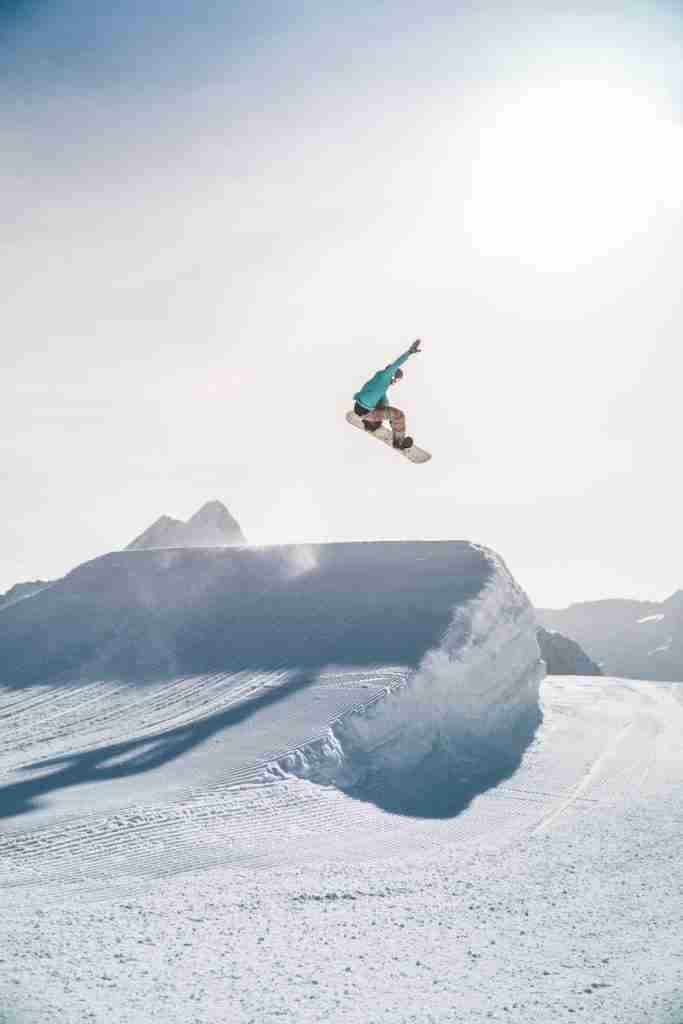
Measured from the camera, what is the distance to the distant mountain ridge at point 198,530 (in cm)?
7694

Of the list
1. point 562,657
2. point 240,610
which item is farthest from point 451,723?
point 562,657

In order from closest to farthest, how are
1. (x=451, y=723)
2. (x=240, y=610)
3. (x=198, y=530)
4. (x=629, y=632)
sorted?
(x=451, y=723) → (x=240, y=610) → (x=198, y=530) → (x=629, y=632)

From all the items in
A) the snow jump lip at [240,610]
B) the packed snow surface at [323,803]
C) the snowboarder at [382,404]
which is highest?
the snowboarder at [382,404]

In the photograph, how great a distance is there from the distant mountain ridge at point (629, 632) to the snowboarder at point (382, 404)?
324 ft

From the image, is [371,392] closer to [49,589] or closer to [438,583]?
[438,583]

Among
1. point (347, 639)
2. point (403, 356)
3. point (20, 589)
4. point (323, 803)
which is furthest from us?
point (20, 589)

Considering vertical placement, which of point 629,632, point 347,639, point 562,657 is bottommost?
point 629,632

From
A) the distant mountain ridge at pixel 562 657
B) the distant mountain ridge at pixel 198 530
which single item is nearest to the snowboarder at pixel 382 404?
the distant mountain ridge at pixel 562 657

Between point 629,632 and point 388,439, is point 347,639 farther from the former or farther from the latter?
point 629,632

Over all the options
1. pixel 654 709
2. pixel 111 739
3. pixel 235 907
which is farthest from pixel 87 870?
pixel 654 709

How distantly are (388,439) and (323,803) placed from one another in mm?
12021

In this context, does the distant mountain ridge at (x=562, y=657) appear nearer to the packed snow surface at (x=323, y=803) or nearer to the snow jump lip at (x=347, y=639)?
the packed snow surface at (x=323, y=803)

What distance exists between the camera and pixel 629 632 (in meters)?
129

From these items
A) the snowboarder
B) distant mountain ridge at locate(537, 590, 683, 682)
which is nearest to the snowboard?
the snowboarder
